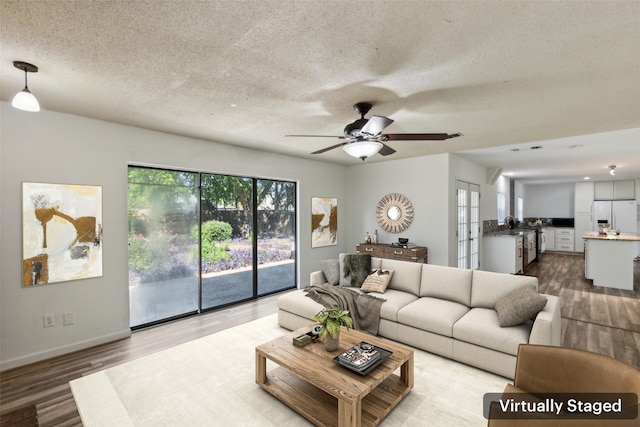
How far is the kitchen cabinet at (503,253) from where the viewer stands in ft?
21.5

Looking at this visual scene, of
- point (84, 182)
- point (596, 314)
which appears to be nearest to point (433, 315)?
point (596, 314)

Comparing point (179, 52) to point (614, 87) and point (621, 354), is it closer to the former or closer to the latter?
point (614, 87)

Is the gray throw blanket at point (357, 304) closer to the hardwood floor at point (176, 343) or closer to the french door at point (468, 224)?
the hardwood floor at point (176, 343)

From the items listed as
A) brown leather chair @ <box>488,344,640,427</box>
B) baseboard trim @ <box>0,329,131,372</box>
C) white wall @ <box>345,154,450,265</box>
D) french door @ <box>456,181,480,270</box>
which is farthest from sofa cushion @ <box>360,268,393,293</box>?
baseboard trim @ <box>0,329,131,372</box>

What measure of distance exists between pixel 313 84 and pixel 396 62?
0.72m

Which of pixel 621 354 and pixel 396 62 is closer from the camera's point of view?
pixel 396 62

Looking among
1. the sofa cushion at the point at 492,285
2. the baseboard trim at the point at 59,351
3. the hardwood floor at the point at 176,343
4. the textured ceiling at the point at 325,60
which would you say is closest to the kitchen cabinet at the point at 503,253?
the hardwood floor at the point at 176,343

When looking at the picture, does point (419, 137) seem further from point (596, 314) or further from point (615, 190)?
point (615, 190)

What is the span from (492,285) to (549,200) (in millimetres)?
10024

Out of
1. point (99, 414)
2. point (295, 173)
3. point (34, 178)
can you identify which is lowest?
point (99, 414)

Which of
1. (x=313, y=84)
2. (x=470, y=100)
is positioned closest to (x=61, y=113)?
(x=313, y=84)

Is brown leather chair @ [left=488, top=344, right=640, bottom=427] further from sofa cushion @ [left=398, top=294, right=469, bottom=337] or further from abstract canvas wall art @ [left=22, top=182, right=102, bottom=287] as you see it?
abstract canvas wall art @ [left=22, top=182, right=102, bottom=287]

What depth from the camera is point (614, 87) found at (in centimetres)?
257

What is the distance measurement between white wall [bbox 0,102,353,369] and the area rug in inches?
35.4
